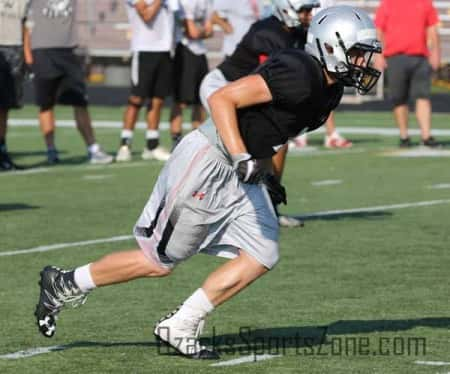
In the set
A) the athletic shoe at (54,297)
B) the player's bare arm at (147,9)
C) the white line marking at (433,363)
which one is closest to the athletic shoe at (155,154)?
the player's bare arm at (147,9)

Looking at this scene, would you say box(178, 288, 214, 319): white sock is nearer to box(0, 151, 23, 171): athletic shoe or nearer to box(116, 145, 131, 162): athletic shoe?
box(0, 151, 23, 171): athletic shoe

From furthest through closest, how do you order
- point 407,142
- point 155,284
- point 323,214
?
point 407,142 → point 323,214 → point 155,284

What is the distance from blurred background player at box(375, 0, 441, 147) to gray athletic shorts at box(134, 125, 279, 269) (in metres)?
11.6

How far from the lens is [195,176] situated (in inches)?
265

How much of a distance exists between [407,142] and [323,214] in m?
6.44

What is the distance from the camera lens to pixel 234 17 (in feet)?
59.5

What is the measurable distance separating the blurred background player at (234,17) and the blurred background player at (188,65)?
370 mm

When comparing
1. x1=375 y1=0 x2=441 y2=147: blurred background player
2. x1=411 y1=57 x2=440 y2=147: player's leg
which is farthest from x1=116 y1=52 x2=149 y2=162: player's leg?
x1=411 y1=57 x2=440 y2=147: player's leg

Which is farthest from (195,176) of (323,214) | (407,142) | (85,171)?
(407,142)

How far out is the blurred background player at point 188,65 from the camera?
1736 cm

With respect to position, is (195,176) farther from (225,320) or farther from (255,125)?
(225,320)

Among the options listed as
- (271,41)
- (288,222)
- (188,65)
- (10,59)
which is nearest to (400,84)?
(188,65)

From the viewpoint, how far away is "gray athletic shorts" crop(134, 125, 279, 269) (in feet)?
22.0

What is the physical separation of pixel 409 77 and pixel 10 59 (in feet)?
17.4
